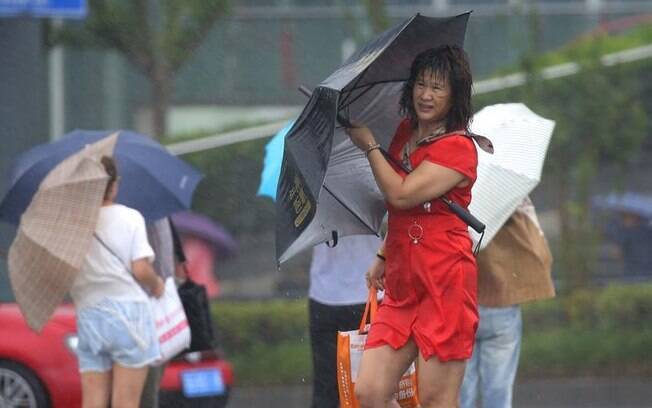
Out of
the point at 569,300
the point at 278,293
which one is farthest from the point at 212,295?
the point at 569,300

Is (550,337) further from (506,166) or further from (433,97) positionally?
(433,97)

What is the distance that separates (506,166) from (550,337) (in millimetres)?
5277

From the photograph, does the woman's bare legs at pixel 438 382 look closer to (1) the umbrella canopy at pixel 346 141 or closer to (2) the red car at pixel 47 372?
(1) the umbrella canopy at pixel 346 141

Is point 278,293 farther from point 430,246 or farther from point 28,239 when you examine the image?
point 430,246

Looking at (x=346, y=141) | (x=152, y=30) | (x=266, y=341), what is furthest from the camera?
(x=152, y=30)

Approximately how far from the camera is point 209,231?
36.9ft

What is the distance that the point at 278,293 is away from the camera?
11.3 metres

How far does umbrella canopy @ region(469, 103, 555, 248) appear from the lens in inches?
235

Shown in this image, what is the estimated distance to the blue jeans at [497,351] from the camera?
646cm

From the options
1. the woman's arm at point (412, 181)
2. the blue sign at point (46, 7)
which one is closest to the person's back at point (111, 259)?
the woman's arm at point (412, 181)

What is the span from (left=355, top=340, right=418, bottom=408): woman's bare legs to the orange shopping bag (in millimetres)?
147

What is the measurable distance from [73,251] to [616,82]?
20.6 ft

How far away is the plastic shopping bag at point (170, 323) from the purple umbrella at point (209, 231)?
4.22 meters

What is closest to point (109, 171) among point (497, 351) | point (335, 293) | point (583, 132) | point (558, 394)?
point (335, 293)
